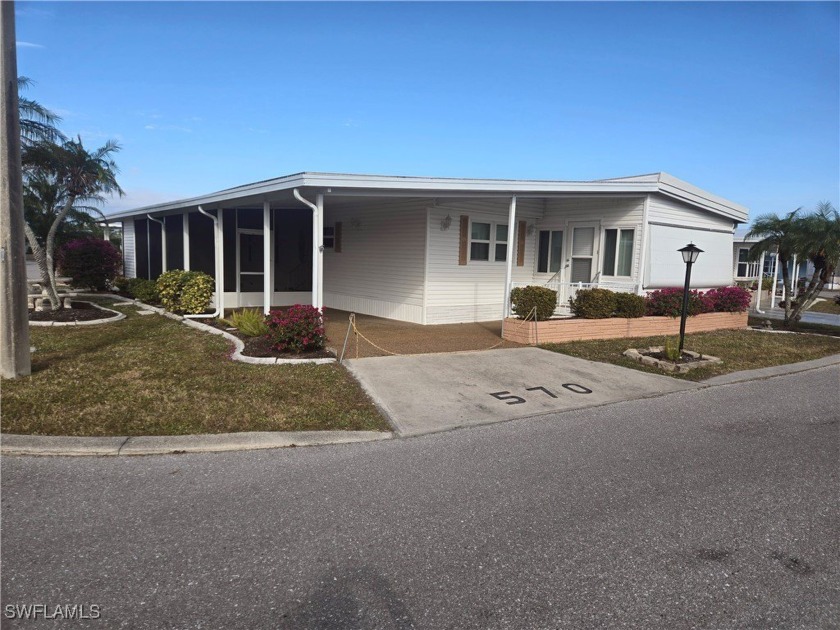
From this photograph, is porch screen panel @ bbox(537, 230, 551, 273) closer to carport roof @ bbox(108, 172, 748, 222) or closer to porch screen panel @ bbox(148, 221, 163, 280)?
carport roof @ bbox(108, 172, 748, 222)

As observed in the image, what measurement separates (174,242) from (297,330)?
10.1 m

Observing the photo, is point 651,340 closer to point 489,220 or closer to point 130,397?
point 489,220

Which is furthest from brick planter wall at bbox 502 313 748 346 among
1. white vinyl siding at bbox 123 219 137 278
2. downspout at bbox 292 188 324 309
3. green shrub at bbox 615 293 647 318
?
white vinyl siding at bbox 123 219 137 278

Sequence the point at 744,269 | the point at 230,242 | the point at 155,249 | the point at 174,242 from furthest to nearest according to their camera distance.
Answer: the point at 744,269 → the point at 155,249 → the point at 174,242 → the point at 230,242

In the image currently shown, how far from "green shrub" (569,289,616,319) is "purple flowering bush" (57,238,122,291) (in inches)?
593

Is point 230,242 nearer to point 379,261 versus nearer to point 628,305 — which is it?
point 379,261

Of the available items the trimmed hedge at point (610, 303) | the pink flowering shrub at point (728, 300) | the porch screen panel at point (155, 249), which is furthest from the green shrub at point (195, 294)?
the pink flowering shrub at point (728, 300)

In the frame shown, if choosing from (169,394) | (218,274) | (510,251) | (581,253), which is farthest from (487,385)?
(218,274)

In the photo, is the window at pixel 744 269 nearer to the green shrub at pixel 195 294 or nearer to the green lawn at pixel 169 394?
the green shrub at pixel 195 294

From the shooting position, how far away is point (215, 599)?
278cm

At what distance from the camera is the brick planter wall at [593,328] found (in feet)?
35.1

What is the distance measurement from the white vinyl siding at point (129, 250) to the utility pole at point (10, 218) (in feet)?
51.9

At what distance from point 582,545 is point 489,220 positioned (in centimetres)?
1071

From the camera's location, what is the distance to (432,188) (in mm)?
10180
